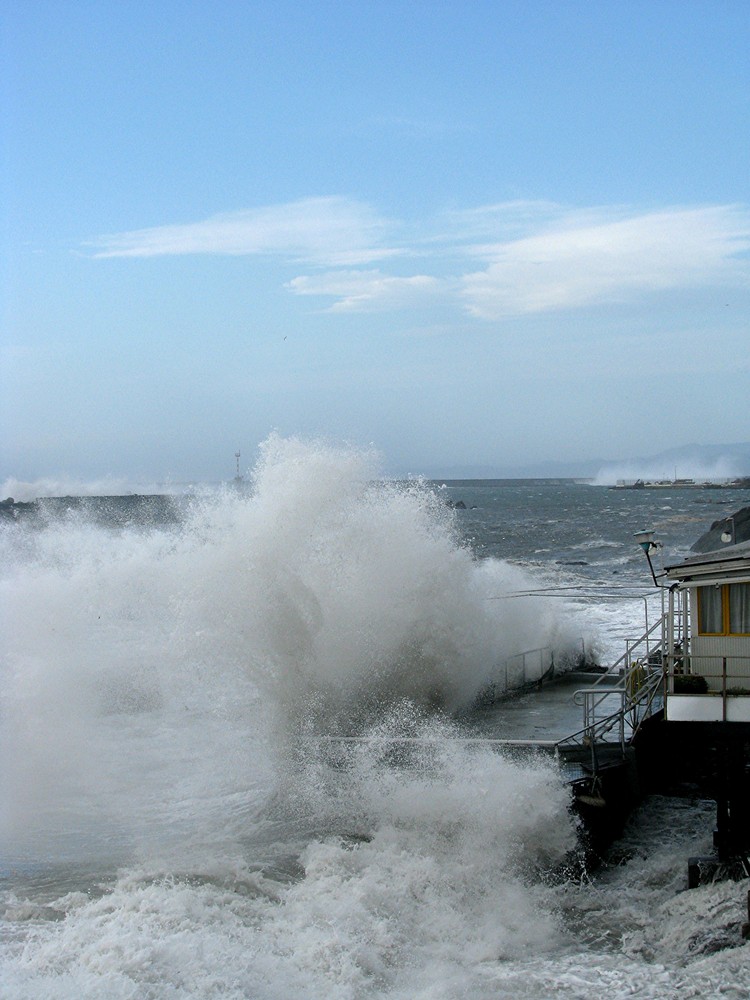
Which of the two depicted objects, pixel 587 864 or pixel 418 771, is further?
pixel 418 771

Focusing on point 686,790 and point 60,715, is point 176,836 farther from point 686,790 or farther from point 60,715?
point 686,790

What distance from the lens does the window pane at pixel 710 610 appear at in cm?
1476

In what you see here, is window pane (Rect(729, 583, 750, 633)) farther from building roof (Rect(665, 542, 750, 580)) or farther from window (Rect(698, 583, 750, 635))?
building roof (Rect(665, 542, 750, 580))

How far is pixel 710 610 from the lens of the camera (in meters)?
14.9

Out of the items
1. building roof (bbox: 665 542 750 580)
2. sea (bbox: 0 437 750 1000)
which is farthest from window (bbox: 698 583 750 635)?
sea (bbox: 0 437 750 1000)

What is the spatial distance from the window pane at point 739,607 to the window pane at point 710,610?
16cm

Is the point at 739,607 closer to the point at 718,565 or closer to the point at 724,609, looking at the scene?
the point at 724,609

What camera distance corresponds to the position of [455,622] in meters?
22.7

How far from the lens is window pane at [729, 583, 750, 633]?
47.5ft

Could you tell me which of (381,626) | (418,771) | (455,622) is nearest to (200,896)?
(418,771)

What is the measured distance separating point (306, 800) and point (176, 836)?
2.06 metres

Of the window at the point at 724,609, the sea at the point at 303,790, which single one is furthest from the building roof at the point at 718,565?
the sea at the point at 303,790

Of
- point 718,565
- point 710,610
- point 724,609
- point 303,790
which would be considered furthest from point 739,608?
point 303,790

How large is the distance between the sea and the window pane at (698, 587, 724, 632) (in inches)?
116
